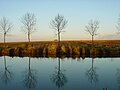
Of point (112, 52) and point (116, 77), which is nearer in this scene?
point (116, 77)

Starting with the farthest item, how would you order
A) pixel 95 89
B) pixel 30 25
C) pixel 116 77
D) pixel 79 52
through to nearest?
pixel 30 25
pixel 79 52
pixel 116 77
pixel 95 89

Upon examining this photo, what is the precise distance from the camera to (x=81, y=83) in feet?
52.4

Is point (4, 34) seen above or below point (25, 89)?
above

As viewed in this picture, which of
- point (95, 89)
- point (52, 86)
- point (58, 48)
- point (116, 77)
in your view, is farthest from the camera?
point (58, 48)

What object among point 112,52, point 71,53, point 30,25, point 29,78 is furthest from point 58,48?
point 29,78

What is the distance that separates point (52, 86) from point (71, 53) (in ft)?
84.2

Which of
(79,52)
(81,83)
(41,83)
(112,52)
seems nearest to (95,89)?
(81,83)

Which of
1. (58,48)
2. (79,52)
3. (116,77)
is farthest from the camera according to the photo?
(58,48)

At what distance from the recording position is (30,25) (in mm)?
54375

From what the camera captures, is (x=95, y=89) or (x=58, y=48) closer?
(x=95, y=89)

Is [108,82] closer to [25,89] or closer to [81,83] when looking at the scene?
[81,83]

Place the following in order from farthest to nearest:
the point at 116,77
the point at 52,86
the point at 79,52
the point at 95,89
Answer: the point at 79,52
the point at 116,77
the point at 52,86
the point at 95,89

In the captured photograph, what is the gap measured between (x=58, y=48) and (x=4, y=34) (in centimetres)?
1800

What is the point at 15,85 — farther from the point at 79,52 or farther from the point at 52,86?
the point at 79,52
